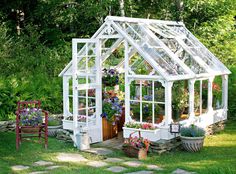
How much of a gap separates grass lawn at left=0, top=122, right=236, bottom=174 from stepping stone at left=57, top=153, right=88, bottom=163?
122mm

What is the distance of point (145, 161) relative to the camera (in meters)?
7.76

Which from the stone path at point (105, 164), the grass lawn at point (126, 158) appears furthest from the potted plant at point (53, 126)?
the stone path at point (105, 164)

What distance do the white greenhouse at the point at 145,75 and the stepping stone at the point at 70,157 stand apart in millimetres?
731

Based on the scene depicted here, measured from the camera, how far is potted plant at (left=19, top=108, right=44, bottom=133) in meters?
8.60

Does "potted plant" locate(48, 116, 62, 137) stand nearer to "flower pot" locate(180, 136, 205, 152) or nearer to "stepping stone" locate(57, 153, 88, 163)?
"stepping stone" locate(57, 153, 88, 163)

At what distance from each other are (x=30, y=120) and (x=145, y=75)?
2.50 meters

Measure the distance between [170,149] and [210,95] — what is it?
2016 mm

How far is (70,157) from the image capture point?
8047mm

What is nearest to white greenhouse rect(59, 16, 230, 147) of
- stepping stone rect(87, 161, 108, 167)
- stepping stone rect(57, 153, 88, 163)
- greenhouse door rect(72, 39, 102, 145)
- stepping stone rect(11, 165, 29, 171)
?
greenhouse door rect(72, 39, 102, 145)

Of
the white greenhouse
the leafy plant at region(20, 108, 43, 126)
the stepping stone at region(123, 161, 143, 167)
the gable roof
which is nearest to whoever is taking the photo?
the stepping stone at region(123, 161, 143, 167)

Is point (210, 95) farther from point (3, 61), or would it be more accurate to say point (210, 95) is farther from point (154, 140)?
point (3, 61)

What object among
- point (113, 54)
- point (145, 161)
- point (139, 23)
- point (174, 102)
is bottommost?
point (145, 161)

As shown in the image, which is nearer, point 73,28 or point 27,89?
point 27,89

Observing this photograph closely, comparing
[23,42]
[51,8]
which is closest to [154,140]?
[23,42]
